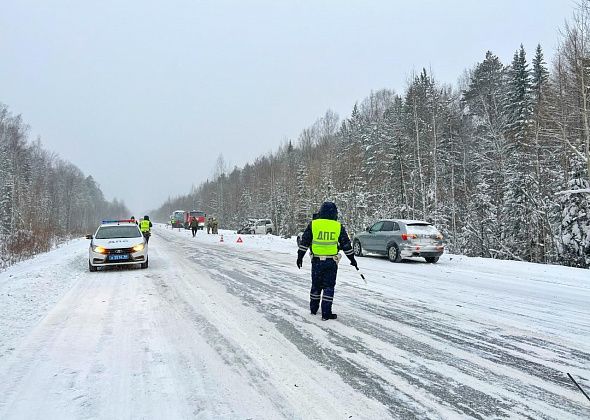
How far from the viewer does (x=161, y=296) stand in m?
8.36

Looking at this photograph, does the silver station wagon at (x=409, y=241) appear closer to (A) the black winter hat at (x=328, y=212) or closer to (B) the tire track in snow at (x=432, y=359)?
(B) the tire track in snow at (x=432, y=359)

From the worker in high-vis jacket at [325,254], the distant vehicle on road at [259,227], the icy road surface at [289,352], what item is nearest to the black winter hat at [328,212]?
the worker in high-vis jacket at [325,254]

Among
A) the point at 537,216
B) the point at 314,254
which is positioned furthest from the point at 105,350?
the point at 537,216

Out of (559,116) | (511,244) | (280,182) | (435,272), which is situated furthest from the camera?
(280,182)

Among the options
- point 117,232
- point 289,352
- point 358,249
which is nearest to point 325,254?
point 289,352

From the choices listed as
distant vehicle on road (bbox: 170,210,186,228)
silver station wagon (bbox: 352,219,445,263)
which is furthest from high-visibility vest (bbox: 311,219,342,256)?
distant vehicle on road (bbox: 170,210,186,228)

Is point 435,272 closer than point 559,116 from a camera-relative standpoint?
Yes

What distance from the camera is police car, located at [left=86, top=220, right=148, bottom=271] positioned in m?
12.4

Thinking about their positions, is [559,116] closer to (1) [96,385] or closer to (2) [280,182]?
(1) [96,385]

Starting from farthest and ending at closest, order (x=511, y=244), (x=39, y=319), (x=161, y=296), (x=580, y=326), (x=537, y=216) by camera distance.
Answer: (x=511, y=244), (x=537, y=216), (x=161, y=296), (x=39, y=319), (x=580, y=326)

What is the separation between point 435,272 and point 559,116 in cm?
1305

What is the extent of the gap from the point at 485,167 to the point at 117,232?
33.3 metres

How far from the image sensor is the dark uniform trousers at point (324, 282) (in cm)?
637

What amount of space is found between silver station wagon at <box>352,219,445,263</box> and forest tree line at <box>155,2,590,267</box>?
22.3 feet
